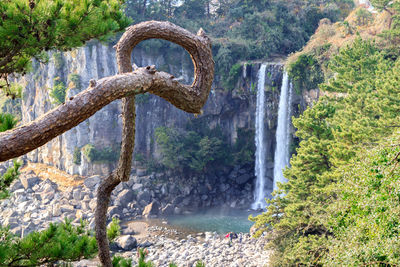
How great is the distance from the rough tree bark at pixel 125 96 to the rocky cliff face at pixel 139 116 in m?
20.5

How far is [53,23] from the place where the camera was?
3.43 m

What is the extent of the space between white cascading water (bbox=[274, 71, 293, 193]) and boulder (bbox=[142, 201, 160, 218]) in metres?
7.48

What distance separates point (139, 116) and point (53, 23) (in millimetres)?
21838

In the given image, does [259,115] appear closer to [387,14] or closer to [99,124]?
[387,14]

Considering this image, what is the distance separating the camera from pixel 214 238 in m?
16.9

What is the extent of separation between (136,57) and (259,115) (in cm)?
963

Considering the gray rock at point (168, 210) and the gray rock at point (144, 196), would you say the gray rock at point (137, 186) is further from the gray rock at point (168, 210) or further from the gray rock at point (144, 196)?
the gray rock at point (168, 210)

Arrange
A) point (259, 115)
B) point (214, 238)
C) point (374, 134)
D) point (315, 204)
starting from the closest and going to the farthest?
point (374, 134) → point (315, 204) → point (214, 238) → point (259, 115)

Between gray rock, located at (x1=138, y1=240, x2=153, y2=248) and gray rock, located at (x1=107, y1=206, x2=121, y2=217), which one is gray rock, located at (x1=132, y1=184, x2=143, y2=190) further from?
gray rock, located at (x1=138, y1=240, x2=153, y2=248)

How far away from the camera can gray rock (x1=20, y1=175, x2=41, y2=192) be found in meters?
23.6

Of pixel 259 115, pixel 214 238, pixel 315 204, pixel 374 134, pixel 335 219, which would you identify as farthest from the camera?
pixel 259 115

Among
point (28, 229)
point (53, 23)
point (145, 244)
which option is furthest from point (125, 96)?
point (28, 229)

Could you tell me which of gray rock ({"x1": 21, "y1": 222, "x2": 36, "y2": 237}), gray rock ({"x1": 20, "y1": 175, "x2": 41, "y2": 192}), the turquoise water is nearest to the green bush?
gray rock ({"x1": 20, "y1": 175, "x2": 41, "y2": 192})

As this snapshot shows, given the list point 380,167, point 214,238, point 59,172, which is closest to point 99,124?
point 59,172
